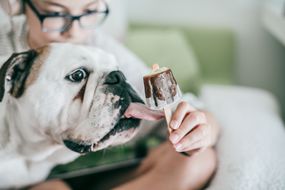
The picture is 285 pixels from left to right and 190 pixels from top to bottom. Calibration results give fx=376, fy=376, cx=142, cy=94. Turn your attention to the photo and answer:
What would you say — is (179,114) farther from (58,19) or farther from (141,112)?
(58,19)

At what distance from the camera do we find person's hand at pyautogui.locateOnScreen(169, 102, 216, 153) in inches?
19.8

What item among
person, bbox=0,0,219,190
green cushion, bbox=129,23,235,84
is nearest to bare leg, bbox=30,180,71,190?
person, bbox=0,0,219,190

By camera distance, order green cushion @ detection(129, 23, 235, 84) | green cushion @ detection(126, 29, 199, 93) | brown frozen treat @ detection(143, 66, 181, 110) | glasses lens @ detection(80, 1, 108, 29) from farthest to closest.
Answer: green cushion @ detection(129, 23, 235, 84) → green cushion @ detection(126, 29, 199, 93) → glasses lens @ detection(80, 1, 108, 29) → brown frozen treat @ detection(143, 66, 181, 110)

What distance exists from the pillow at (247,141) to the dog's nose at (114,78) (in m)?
0.24

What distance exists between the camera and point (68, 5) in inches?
20.7

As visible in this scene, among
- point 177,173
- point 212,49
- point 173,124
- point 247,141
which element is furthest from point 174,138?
point 212,49

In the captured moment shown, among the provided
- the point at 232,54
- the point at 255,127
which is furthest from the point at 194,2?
the point at 255,127

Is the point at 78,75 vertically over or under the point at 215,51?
over

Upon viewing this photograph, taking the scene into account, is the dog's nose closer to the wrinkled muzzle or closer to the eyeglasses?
the wrinkled muzzle

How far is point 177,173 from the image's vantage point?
616 mm

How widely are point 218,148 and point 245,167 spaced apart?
0.09 metres

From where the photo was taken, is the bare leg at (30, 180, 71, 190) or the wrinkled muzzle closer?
the wrinkled muzzle

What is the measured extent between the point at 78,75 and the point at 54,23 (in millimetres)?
95

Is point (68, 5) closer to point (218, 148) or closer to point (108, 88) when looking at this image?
point (108, 88)
